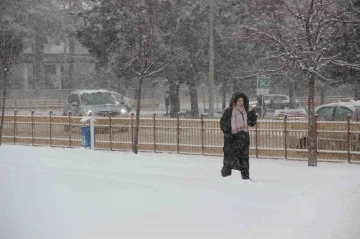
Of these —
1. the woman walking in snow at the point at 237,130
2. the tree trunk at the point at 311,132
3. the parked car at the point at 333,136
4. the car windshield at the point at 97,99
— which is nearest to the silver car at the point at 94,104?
the car windshield at the point at 97,99

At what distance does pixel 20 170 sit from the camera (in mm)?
15820

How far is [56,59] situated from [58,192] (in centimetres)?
5460

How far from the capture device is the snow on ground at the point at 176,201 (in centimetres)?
909

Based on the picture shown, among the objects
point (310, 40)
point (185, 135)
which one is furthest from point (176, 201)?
point (185, 135)

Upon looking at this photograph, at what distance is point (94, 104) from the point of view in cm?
2772

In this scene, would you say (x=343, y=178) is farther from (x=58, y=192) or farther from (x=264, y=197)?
(x=58, y=192)

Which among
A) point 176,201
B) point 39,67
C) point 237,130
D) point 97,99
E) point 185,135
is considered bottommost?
point 176,201

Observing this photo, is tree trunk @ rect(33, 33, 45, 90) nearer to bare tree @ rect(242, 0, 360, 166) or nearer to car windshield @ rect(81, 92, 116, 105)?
car windshield @ rect(81, 92, 116, 105)

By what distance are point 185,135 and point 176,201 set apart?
861cm

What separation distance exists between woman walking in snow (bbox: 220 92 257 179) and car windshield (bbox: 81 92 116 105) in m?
15.3

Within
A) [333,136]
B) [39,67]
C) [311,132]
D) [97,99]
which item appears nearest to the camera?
[311,132]

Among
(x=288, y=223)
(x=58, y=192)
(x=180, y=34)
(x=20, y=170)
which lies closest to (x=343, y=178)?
(x=288, y=223)

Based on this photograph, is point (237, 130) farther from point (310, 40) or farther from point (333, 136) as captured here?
point (333, 136)

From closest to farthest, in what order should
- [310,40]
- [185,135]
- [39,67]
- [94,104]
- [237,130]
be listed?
[237,130], [310,40], [185,135], [94,104], [39,67]
